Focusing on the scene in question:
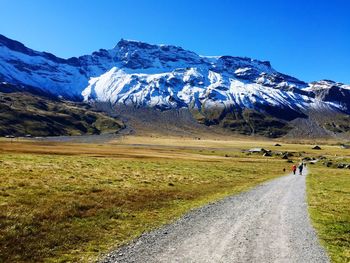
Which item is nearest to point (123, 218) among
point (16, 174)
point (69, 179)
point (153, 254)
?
point (153, 254)

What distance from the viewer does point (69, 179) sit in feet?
133

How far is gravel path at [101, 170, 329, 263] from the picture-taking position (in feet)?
58.1

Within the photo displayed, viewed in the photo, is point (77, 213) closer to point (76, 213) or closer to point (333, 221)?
point (76, 213)

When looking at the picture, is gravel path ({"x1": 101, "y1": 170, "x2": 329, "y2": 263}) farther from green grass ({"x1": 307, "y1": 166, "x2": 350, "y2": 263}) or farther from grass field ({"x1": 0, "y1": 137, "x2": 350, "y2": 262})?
grass field ({"x1": 0, "y1": 137, "x2": 350, "y2": 262})

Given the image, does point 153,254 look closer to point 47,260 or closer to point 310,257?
point 47,260

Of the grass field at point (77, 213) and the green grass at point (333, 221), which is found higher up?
the green grass at point (333, 221)

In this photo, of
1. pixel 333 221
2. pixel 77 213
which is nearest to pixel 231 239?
pixel 77 213

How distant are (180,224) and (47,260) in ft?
32.9

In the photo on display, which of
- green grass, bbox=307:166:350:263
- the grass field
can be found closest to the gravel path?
green grass, bbox=307:166:350:263

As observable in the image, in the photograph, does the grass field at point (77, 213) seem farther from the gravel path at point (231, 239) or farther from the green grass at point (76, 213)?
the gravel path at point (231, 239)

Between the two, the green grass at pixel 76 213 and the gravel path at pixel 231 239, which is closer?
the gravel path at pixel 231 239

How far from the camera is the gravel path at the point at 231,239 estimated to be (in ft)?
58.1

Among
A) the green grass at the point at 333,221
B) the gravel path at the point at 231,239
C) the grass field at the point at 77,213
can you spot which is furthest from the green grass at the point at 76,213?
the green grass at the point at 333,221

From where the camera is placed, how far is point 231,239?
20984 mm
